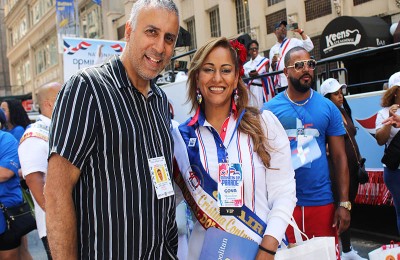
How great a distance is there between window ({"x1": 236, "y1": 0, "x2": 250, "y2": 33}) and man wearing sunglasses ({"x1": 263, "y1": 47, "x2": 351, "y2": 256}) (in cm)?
1291

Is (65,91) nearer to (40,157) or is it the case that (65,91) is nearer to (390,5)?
(40,157)

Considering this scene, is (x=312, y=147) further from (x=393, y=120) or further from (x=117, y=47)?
(x=117, y=47)

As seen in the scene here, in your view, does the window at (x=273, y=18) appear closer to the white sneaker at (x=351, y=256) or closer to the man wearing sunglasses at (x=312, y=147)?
the white sneaker at (x=351, y=256)

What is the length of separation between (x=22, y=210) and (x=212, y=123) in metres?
2.72

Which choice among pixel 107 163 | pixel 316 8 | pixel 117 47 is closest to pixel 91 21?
pixel 316 8

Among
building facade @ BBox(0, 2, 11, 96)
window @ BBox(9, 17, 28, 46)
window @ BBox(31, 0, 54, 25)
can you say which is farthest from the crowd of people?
building facade @ BBox(0, 2, 11, 96)

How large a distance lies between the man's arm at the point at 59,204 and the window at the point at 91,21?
91.0 feet

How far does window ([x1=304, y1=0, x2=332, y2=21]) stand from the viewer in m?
13.1

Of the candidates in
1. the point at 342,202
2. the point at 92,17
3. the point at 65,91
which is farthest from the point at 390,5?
the point at 92,17

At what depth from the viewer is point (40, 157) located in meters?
3.72

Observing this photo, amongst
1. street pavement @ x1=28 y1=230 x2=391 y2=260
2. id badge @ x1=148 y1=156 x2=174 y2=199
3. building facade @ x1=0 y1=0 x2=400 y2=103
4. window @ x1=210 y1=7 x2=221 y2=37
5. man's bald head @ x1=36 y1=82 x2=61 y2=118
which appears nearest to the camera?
id badge @ x1=148 y1=156 x2=174 y2=199

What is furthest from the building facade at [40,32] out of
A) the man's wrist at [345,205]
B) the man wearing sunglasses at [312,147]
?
the man's wrist at [345,205]

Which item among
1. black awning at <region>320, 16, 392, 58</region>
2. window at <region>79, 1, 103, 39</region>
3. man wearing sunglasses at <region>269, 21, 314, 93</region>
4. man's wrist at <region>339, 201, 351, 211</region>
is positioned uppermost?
window at <region>79, 1, 103, 39</region>

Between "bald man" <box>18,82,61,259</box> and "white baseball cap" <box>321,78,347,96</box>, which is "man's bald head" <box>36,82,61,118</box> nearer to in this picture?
"bald man" <box>18,82,61,259</box>
